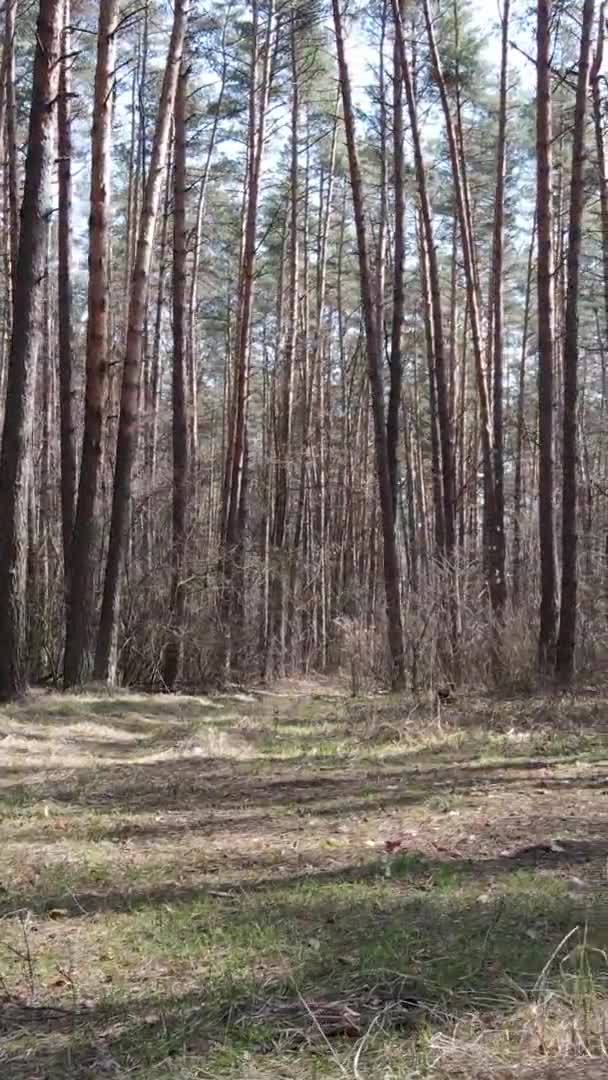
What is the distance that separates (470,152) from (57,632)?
1433 cm

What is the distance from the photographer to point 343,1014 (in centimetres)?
259

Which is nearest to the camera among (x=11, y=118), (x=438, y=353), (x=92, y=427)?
(x=92, y=427)

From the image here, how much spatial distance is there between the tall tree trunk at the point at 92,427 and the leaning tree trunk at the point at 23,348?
1.35m

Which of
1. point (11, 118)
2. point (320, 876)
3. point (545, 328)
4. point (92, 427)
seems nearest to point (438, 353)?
point (545, 328)

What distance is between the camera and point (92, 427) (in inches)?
408

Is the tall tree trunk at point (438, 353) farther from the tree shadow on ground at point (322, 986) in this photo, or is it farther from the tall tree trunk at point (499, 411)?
the tree shadow on ground at point (322, 986)

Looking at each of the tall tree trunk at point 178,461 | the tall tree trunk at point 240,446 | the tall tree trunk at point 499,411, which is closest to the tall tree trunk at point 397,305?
the tall tree trunk at point 499,411

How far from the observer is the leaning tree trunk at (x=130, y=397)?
10.7m

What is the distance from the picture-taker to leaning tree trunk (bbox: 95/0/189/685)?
10711 mm

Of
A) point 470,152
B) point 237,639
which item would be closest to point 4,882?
point 237,639

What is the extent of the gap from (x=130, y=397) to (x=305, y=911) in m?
8.18

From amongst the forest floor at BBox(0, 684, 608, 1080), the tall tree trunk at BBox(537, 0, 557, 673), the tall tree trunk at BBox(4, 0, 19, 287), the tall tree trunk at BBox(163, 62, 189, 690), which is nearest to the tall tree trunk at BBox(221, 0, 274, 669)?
the tall tree trunk at BBox(163, 62, 189, 690)

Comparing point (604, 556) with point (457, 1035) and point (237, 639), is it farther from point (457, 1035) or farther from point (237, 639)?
point (457, 1035)

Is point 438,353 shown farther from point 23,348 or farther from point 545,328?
point 23,348
